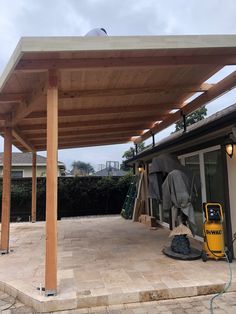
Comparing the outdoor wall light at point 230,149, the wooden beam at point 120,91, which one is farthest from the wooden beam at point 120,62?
the outdoor wall light at point 230,149

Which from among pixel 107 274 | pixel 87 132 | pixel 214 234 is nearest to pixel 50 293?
pixel 107 274

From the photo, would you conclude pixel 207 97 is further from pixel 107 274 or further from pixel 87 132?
pixel 107 274

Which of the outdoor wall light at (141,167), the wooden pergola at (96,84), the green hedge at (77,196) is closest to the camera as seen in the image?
the wooden pergola at (96,84)

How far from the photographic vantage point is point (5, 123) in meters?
5.78

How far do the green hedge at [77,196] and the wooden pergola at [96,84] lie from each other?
6.29 meters

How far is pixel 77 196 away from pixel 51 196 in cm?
987

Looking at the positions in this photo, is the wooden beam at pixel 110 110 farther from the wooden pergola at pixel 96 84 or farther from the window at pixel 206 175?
the window at pixel 206 175

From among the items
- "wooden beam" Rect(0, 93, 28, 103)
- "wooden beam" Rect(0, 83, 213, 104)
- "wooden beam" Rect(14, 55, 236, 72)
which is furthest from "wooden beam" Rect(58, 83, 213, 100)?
"wooden beam" Rect(14, 55, 236, 72)

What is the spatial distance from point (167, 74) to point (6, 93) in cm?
263

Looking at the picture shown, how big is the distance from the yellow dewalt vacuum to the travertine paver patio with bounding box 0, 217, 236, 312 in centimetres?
14

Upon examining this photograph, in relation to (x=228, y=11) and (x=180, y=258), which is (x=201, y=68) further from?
(x=228, y=11)

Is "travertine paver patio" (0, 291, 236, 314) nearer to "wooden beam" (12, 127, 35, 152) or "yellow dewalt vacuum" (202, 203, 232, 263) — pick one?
"yellow dewalt vacuum" (202, 203, 232, 263)

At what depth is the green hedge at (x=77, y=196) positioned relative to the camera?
12688mm

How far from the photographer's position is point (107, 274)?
398 cm
